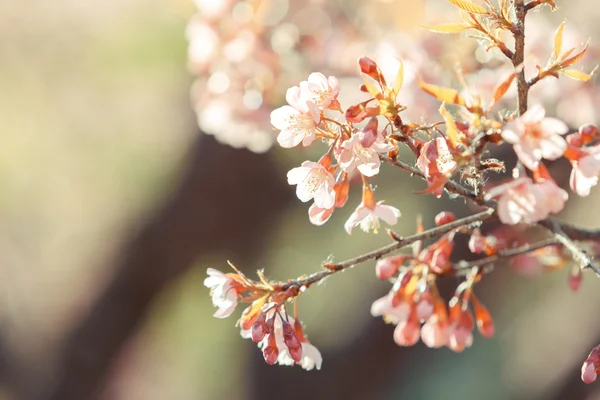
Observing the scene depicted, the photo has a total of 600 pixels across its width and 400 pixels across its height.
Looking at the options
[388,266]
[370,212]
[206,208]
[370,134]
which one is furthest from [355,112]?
[206,208]

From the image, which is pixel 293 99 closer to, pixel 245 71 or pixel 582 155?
pixel 582 155

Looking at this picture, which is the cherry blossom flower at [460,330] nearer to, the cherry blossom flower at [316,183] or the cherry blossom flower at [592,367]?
the cherry blossom flower at [592,367]

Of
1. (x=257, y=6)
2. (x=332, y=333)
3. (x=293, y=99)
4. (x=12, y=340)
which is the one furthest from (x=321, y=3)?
(x=12, y=340)

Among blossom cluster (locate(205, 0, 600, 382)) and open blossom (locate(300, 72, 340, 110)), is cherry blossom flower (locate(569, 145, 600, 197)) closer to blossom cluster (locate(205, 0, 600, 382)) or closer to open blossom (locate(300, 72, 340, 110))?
blossom cluster (locate(205, 0, 600, 382))

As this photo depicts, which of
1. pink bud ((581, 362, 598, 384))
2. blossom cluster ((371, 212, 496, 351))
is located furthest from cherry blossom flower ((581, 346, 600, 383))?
blossom cluster ((371, 212, 496, 351))

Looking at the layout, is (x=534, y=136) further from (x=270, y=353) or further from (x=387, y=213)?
(x=270, y=353)

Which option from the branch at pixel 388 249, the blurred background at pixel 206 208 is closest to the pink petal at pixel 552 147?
the branch at pixel 388 249
